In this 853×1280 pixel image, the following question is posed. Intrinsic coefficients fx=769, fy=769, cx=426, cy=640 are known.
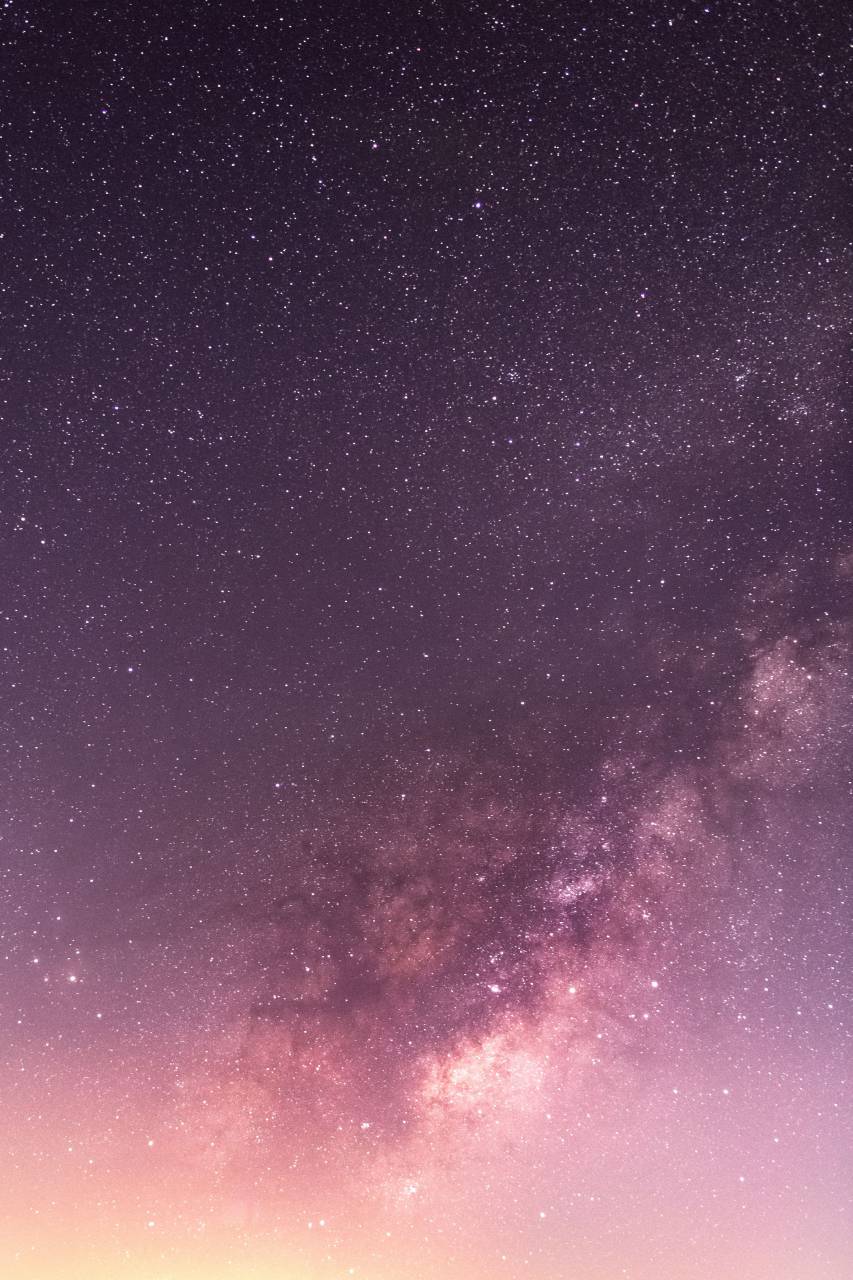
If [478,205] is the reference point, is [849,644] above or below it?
below

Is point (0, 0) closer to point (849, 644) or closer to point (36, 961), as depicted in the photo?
point (36, 961)

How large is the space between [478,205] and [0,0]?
433 centimetres

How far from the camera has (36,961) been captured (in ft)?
31.9

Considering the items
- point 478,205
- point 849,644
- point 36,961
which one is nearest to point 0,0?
point 478,205

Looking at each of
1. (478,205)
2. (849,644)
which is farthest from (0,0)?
(849,644)

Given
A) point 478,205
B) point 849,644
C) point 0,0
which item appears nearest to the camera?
point 0,0

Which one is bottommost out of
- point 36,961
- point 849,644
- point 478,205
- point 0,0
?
point 36,961

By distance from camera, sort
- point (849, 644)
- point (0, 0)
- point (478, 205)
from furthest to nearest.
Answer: point (849, 644) < point (478, 205) < point (0, 0)

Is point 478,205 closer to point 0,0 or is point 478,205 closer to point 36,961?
point 0,0

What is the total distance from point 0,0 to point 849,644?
10722 millimetres

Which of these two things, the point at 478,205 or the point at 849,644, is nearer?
the point at 478,205

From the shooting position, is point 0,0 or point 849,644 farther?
point 849,644

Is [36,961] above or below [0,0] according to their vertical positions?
below

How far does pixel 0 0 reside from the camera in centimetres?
632
